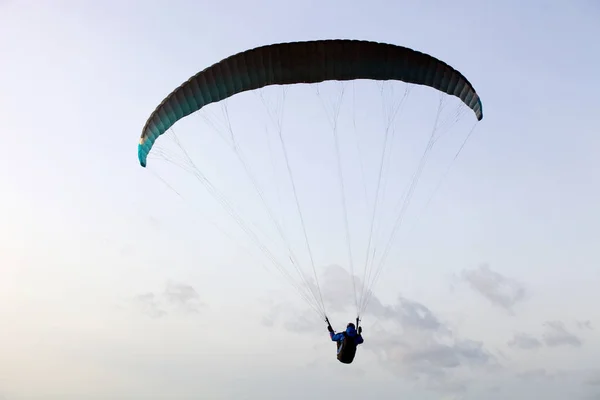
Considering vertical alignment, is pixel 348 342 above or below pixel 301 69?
below

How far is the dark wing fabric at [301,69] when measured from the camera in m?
20.8

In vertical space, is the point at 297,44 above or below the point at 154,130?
above

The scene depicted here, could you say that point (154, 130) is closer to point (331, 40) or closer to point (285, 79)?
point (285, 79)

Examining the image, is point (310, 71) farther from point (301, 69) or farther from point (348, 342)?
point (348, 342)

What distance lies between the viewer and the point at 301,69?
21062 mm

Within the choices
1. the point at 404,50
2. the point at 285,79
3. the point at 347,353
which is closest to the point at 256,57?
the point at 285,79

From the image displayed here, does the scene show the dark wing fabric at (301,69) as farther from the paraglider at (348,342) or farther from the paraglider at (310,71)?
the paraglider at (348,342)

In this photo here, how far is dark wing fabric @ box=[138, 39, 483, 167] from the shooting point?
2077 cm

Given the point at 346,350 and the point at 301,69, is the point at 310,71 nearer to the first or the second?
the point at 301,69

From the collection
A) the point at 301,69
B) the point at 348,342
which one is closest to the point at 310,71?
the point at 301,69

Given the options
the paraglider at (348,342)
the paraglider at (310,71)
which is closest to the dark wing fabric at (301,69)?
the paraglider at (310,71)

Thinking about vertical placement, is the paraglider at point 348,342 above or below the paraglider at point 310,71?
below

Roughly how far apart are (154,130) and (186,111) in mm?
1313

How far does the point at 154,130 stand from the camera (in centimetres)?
2264
